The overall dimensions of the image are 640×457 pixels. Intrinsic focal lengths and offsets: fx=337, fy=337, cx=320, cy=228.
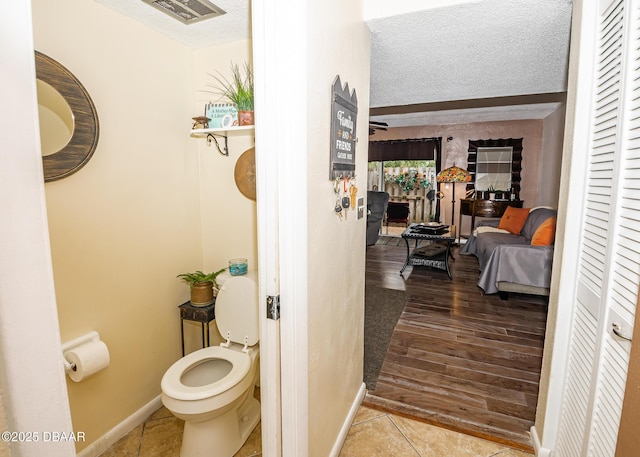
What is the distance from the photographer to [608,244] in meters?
1.22

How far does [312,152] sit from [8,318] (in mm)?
979

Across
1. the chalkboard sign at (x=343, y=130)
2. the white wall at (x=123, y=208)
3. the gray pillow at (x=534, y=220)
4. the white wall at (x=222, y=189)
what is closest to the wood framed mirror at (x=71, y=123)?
the white wall at (x=123, y=208)

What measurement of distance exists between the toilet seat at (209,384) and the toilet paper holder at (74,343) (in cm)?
42

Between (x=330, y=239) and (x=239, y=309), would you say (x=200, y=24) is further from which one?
(x=239, y=309)

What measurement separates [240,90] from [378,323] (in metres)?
2.45

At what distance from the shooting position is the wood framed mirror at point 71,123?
1511 mm

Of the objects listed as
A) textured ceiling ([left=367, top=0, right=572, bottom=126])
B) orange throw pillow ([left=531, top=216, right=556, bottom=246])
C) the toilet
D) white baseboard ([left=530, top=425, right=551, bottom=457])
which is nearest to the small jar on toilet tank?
the toilet

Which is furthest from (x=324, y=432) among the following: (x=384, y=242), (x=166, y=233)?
(x=384, y=242)

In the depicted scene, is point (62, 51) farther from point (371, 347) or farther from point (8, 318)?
point (371, 347)

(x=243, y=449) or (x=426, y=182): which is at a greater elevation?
(x=426, y=182)

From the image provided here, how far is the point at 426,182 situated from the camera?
8047 millimetres

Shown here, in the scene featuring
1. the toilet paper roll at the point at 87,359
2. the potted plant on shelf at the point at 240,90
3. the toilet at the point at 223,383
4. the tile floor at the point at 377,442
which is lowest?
the tile floor at the point at 377,442

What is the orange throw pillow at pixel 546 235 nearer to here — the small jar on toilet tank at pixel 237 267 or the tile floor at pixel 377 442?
the tile floor at pixel 377 442

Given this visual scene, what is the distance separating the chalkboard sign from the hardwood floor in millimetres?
1583
